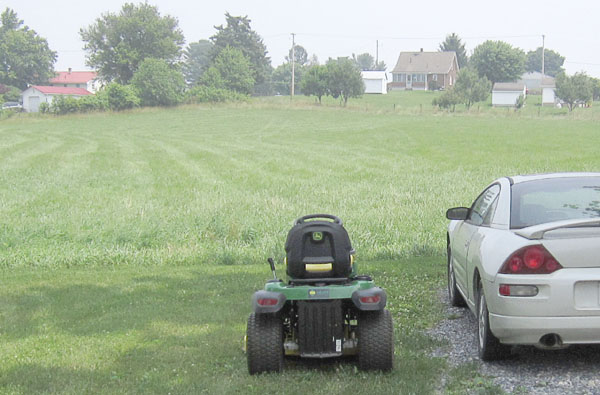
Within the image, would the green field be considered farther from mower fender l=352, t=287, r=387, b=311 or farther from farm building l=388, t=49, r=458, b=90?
farm building l=388, t=49, r=458, b=90

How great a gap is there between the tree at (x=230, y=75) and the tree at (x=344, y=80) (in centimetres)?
1222

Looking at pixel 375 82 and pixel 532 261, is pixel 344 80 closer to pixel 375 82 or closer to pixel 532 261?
pixel 375 82

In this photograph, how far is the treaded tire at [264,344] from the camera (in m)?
6.16

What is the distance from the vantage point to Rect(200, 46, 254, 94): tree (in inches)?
4090

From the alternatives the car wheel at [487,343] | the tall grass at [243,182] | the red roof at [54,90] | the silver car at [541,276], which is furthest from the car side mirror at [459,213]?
the red roof at [54,90]

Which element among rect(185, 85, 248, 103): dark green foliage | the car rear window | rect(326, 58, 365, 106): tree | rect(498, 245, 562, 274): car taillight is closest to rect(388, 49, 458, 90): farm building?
rect(326, 58, 365, 106): tree

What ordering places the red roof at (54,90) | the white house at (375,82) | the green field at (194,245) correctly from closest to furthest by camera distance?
the green field at (194,245) < the red roof at (54,90) < the white house at (375,82)

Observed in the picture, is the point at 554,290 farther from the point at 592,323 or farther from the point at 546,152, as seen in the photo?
the point at 546,152

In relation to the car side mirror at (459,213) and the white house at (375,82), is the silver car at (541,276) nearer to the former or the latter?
the car side mirror at (459,213)

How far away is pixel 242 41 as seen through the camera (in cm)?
12325

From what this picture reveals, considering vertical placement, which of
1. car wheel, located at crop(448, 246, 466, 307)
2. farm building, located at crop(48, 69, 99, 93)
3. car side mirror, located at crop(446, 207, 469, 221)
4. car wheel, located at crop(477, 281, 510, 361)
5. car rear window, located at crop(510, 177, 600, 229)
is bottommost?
car wheel, located at crop(448, 246, 466, 307)

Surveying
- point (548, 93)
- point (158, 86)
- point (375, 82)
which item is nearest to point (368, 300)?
point (158, 86)

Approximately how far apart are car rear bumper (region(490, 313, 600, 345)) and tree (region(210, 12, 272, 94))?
11598 centimetres

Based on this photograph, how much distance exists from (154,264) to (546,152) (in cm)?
2869
